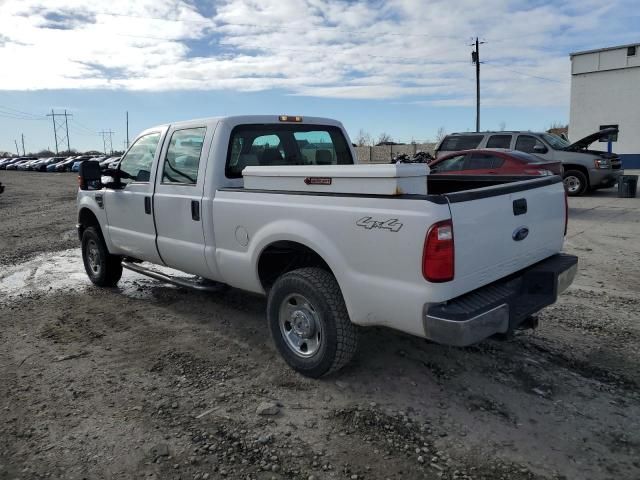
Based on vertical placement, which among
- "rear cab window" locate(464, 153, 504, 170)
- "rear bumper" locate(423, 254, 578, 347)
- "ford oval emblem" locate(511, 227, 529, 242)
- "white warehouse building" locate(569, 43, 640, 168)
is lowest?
"rear bumper" locate(423, 254, 578, 347)

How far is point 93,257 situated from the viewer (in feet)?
22.2

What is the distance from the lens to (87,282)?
6.97 metres

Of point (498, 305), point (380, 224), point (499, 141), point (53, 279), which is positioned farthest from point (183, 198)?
point (499, 141)

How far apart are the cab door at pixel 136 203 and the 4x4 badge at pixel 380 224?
9.31 ft

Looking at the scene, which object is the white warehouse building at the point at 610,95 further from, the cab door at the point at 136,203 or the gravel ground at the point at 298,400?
the cab door at the point at 136,203

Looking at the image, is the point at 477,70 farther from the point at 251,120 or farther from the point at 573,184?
the point at 251,120

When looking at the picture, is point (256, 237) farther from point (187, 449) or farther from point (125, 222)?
point (125, 222)

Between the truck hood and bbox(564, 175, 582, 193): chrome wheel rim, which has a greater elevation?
the truck hood

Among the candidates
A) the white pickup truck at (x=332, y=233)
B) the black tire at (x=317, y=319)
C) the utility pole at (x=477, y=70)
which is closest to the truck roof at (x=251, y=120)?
the white pickup truck at (x=332, y=233)

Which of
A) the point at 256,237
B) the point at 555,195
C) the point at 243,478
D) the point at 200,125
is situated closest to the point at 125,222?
the point at 200,125

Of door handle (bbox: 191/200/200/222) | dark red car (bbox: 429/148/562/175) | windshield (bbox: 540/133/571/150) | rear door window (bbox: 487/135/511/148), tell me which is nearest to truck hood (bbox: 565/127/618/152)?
windshield (bbox: 540/133/571/150)

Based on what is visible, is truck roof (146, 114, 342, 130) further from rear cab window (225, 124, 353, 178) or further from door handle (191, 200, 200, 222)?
door handle (191, 200, 200, 222)

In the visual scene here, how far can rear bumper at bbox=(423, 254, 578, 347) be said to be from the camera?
2965 mm

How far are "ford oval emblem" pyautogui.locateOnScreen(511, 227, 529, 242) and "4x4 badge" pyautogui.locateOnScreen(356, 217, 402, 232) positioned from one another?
3.04ft
